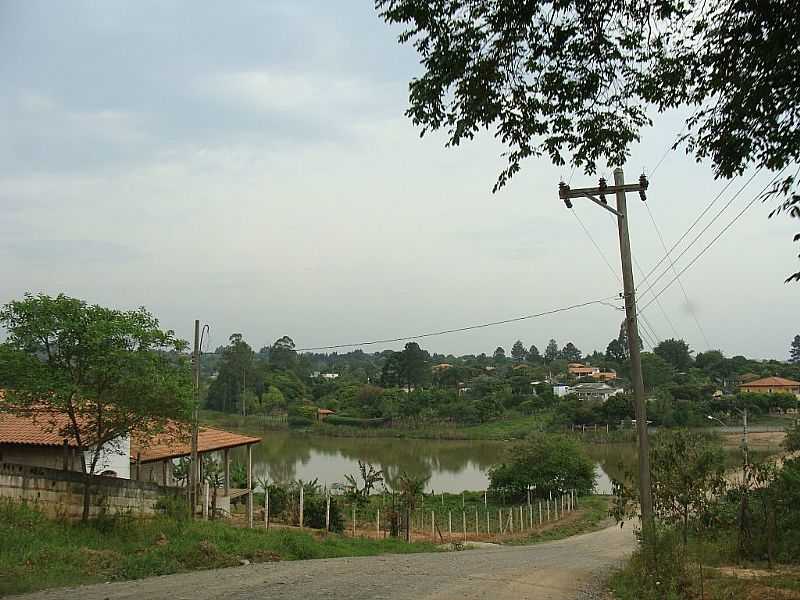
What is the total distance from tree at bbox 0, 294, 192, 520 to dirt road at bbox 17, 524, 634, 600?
3.99m

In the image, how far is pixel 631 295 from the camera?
12125mm

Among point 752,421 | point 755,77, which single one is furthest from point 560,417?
point 755,77

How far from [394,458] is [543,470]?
17.2 m

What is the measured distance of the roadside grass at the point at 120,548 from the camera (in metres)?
10.9

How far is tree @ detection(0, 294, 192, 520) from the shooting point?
13.7 metres

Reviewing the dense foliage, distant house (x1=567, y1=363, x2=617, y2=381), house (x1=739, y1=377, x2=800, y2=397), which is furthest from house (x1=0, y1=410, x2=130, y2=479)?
distant house (x1=567, y1=363, x2=617, y2=381)

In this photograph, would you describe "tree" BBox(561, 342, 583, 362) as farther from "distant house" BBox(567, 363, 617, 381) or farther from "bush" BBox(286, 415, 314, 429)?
"bush" BBox(286, 415, 314, 429)

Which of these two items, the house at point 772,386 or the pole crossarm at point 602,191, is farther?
the house at point 772,386

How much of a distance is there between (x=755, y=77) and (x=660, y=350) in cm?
9697

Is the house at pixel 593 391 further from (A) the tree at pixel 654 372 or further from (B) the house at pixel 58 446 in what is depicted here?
(B) the house at pixel 58 446

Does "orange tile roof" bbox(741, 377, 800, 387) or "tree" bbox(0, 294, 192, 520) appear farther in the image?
"orange tile roof" bbox(741, 377, 800, 387)

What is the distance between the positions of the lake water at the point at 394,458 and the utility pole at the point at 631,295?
27153 millimetres

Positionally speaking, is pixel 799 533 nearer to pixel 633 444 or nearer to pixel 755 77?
pixel 755 77

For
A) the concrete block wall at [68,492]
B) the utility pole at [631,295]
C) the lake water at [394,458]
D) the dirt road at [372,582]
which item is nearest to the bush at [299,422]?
the lake water at [394,458]
